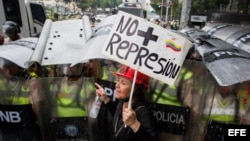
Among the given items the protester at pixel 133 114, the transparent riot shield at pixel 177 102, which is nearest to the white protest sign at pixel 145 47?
the protester at pixel 133 114

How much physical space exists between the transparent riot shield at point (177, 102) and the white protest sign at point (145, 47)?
490mm

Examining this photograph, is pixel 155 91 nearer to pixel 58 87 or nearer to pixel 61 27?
pixel 58 87

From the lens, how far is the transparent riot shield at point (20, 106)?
8.29ft

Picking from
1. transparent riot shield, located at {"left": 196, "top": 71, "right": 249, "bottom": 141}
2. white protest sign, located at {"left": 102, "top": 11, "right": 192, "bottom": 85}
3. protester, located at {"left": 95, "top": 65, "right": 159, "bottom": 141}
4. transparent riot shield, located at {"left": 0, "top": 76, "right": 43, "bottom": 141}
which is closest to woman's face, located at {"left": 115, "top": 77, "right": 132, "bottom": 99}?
protester, located at {"left": 95, "top": 65, "right": 159, "bottom": 141}

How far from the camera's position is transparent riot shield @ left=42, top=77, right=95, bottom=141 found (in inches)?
98.8

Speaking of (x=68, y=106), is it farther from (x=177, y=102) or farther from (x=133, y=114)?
(x=177, y=102)

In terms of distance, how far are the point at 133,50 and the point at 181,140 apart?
116 cm

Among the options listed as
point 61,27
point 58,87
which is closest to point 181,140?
point 58,87

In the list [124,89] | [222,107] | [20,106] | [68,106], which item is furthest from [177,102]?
[20,106]

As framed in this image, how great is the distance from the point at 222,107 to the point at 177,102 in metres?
0.41

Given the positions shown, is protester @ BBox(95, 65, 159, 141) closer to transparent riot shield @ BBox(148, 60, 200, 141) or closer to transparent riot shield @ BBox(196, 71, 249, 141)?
transparent riot shield @ BBox(148, 60, 200, 141)

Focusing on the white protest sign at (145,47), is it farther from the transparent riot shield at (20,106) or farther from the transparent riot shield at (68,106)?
the transparent riot shield at (20,106)

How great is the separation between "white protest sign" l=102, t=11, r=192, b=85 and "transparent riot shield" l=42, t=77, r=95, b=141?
585 millimetres

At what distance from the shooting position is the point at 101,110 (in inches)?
102
